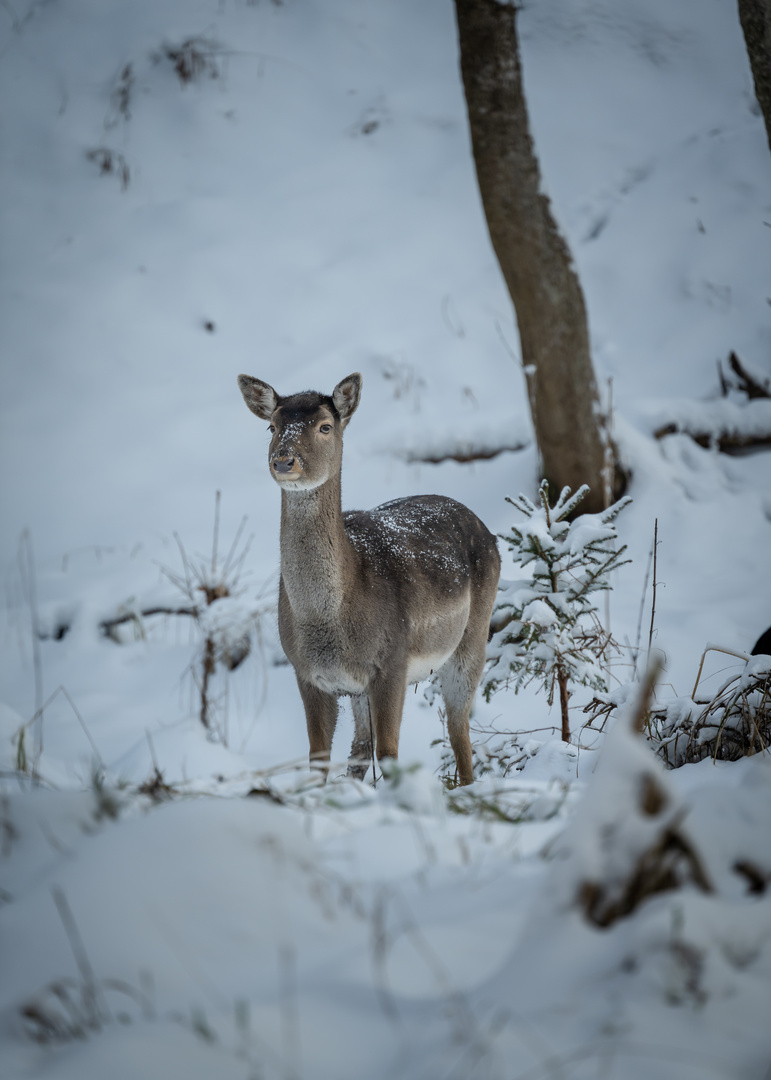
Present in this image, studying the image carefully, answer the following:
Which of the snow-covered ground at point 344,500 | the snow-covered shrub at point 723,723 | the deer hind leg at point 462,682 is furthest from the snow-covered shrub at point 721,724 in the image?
the deer hind leg at point 462,682

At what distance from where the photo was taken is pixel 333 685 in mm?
3832

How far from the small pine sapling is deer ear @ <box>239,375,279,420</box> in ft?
4.52

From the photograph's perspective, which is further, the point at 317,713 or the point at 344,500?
the point at 344,500

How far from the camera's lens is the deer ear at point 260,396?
4102mm

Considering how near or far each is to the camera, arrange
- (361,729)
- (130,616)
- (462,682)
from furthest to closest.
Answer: (130,616)
(462,682)
(361,729)

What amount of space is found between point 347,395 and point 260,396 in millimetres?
462

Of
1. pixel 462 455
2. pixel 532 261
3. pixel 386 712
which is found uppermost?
pixel 532 261

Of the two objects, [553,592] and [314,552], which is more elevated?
[314,552]

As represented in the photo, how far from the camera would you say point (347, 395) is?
4.03m

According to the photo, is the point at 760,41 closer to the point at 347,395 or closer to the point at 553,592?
the point at 347,395

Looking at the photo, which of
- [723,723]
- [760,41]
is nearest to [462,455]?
[760,41]

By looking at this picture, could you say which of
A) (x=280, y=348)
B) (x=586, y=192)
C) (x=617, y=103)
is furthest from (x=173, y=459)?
(x=617, y=103)

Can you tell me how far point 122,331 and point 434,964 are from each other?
11.8m

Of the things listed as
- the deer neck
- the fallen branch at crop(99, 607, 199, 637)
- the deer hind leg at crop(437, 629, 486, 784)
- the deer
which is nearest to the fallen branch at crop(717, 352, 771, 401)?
the deer hind leg at crop(437, 629, 486, 784)
